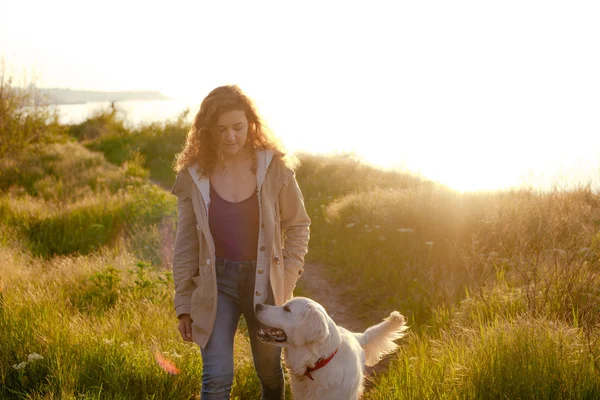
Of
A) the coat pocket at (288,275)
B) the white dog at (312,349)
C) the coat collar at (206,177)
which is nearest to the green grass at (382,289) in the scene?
the white dog at (312,349)

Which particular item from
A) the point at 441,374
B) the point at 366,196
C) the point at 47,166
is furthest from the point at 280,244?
the point at 47,166

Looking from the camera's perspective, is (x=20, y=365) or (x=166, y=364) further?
(x=166, y=364)

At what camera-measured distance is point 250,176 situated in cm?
325

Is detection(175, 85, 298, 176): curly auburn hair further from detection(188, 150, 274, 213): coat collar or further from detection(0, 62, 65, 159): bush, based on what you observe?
detection(0, 62, 65, 159): bush

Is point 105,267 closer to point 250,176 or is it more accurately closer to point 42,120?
point 250,176

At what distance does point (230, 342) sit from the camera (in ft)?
9.95

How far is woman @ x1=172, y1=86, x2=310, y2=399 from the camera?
3.06m

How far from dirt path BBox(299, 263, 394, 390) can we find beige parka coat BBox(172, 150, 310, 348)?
2.10 meters

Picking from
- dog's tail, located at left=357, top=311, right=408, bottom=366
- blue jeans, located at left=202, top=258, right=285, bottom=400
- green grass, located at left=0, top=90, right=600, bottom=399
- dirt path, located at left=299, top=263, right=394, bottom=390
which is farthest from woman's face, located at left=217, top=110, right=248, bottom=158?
dirt path, located at left=299, top=263, right=394, bottom=390

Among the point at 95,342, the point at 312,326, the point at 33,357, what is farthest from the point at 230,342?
A: the point at 33,357

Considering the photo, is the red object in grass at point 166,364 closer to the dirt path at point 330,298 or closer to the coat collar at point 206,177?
the coat collar at point 206,177

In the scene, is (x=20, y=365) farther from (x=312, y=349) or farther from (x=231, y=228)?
(x=312, y=349)

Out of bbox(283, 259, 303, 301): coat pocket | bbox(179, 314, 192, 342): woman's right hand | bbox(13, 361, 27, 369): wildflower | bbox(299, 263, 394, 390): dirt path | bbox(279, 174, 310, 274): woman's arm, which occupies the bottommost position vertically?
bbox(299, 263, 394, 390): dirt path

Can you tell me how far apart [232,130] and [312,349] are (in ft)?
4.98
